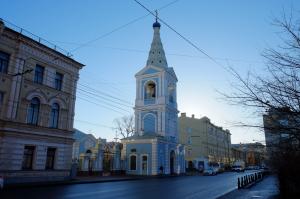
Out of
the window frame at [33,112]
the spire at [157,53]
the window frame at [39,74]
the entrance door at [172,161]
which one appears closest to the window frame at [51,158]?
the window frame at [33,112]

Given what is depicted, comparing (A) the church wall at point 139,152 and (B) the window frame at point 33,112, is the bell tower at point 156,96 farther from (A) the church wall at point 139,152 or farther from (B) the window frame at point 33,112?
(B) the window frame at point 33,112

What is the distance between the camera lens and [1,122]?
22656 millimetres

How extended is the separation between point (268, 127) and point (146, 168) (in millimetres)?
38126

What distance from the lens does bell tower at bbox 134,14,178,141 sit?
4812 centimetres

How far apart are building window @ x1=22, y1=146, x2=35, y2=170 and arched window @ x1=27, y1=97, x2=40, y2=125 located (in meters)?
2.30

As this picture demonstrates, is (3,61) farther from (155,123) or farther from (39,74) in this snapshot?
(155,123)

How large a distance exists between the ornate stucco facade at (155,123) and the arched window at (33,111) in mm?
22068

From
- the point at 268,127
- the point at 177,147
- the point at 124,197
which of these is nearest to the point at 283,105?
the point at 268,127

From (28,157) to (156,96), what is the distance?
27763mm

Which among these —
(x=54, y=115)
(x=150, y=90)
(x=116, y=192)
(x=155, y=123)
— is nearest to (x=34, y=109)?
(x=54, y=115)

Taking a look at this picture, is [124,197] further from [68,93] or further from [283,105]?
[68,93]

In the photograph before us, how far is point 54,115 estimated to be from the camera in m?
28.1

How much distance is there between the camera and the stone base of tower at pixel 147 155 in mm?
44469

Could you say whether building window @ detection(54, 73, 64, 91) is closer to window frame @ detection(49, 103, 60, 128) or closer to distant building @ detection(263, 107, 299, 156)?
window frame @ detection(49, 103, 60, 128)
